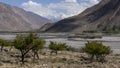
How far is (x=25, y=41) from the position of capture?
45.9 meters

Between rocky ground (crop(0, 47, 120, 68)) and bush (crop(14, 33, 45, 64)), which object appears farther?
bush (crop(14, 33, 45, 64))

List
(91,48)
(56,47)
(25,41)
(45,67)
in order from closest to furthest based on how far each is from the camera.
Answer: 1. (45,67)
2. (25,41)
3. (91,48)
4. (56,47)

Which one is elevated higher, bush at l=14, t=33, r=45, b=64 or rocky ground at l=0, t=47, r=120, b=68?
bush at l=14, t=33, r=45, b=64

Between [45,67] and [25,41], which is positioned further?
[25,41]

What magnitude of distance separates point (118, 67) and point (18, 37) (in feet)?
61.6

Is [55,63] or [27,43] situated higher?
[27,43]

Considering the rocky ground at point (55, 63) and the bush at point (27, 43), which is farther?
the bush at point (27, 43)

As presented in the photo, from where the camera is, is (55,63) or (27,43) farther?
(27,43)

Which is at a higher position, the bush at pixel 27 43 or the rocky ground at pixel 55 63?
the bush at pixel 27 43

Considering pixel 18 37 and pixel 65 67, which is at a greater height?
pixel 18 37

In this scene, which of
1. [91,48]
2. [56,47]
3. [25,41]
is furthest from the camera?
[56,47]

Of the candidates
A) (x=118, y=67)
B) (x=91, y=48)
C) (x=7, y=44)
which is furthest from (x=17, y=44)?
(x=7, y=44)

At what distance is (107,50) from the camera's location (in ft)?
166

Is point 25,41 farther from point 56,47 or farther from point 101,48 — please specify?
point 56,47
